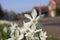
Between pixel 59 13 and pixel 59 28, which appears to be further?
pixel 59 13

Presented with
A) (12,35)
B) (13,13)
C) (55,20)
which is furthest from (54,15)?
(12,35)

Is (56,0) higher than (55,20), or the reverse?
(56,0)

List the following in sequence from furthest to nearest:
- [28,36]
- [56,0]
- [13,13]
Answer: [56,0]
[13,13]
[28,36]

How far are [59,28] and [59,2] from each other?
1.29m

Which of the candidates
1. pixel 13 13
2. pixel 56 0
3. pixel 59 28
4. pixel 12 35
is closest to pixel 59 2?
pixel 56 0

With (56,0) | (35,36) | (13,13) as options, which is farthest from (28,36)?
(56,0)

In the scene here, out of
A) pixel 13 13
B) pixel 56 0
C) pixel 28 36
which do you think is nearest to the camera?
pixel 28 36

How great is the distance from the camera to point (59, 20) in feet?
29.3

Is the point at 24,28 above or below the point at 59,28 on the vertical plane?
above

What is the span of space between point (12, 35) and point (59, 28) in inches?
264

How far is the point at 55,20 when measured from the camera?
8695mm

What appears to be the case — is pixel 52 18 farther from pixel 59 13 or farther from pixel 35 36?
pixel 35 36

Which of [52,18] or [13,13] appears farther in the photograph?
[52,18]

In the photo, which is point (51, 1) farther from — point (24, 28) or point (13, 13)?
point (24, 28)
